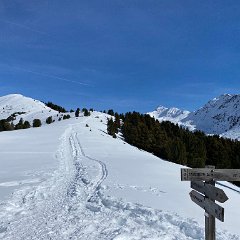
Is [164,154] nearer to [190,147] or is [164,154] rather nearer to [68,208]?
[190,147]

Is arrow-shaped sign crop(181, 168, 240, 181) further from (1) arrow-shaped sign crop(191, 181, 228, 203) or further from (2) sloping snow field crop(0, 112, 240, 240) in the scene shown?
(2) sloping snow field crop(0, 112, 240, 240)

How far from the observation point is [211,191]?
895 centimetres

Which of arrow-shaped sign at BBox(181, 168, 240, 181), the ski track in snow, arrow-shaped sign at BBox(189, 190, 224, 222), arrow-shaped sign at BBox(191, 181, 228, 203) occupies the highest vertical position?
arrow-shaped sign at BBox(181, 168, 240, 181)

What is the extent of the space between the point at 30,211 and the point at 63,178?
30.0 feet

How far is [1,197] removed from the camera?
1819 cm

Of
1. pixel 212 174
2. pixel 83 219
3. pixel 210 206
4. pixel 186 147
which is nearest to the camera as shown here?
pixel 210 206

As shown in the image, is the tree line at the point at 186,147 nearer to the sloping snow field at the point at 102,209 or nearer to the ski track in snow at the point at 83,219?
the sloping snow field at the point at 102,209

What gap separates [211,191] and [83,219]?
6509 mm

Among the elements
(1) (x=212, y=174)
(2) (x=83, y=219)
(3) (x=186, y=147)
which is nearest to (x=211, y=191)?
(1) (x=212, y=174)

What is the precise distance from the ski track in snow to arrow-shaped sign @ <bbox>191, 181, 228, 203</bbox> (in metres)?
3.08

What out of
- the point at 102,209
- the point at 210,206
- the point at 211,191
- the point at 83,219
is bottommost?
the point at 83,219

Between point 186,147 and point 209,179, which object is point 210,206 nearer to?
point 209,179

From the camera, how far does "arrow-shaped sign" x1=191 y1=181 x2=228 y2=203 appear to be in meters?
8.44

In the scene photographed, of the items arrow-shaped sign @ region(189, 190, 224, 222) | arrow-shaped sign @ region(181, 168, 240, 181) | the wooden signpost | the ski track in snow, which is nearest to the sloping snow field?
the ski track in snow
